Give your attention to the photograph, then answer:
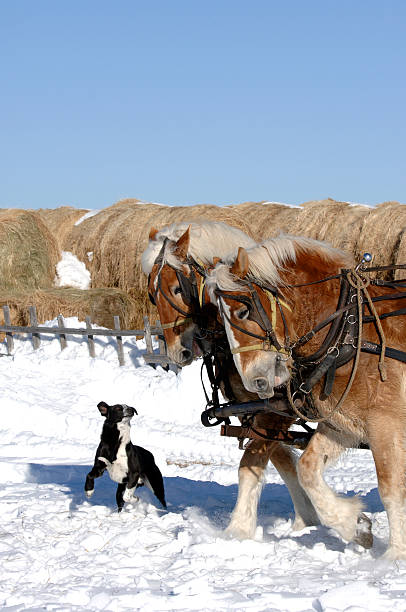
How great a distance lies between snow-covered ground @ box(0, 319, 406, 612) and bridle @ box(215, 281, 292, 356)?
125 cm

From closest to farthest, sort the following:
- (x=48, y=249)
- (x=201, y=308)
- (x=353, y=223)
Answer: (x=201, y=308)
(x=353, y=223)
(x=48, y=249)

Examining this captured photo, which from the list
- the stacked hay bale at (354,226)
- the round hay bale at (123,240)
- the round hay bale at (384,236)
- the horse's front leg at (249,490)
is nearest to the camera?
the horse's front leg at (249,490)

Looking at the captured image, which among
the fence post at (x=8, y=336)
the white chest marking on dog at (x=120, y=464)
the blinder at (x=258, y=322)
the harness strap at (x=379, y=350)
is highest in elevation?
the blinder at (x=258, y=322)

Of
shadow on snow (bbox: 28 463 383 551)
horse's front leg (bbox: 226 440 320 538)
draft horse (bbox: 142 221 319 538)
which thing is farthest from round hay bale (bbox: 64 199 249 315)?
horse's front leg (bbox: 226 440 320 538)

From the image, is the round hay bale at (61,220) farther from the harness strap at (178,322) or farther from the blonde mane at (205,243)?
the harness strap at (178,322)

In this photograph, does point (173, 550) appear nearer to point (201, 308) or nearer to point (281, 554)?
point (281, 554)

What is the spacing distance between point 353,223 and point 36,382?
6249 millimetres

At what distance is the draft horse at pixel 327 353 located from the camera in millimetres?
4188

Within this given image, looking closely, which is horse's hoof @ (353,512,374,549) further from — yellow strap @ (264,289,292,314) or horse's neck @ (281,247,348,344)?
yellow strap @ (264,289,292,314)

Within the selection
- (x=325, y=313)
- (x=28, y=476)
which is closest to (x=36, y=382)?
(x=28, y=476)

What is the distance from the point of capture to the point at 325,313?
4.46 meters

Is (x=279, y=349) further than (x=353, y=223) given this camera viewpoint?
No

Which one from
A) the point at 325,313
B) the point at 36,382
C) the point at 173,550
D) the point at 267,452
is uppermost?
the point at 325,313

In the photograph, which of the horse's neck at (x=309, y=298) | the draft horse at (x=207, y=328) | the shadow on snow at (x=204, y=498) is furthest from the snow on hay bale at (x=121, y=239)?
the horse's neck at (x=309, y=298)
